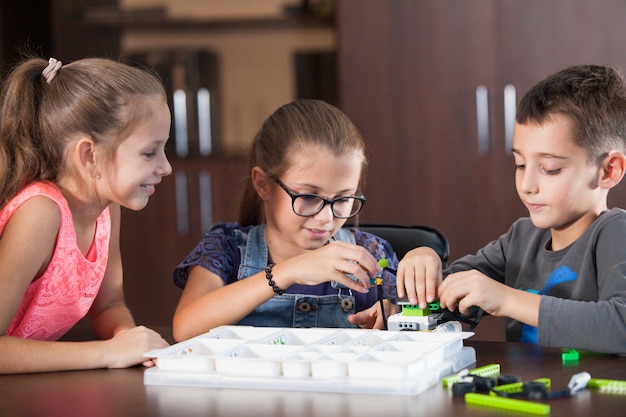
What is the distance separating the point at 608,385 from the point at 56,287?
96cm

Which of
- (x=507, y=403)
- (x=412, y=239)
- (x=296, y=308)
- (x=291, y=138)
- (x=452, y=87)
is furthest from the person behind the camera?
(x=452, y=87)

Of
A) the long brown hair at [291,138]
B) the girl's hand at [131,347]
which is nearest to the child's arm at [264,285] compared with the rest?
the girl's hand at [131,347]

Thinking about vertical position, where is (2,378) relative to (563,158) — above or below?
below

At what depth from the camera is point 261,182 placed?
2.04m

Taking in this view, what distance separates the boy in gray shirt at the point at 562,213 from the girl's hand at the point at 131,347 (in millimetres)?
434

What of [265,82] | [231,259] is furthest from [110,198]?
[265,82]

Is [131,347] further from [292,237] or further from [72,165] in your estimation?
[292,237]

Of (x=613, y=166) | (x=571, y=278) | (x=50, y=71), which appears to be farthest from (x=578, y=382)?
(x=50, y=71)

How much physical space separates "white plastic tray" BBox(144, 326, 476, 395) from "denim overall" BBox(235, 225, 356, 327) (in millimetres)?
419

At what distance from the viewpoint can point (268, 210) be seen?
6.70 feet

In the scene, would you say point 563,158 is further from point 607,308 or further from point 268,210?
point 268,210

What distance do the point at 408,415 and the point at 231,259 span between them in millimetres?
929

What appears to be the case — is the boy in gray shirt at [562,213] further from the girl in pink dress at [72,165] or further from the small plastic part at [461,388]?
the girl in pink dress at [72,165]

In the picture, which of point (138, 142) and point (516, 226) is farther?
point (516, 226)
